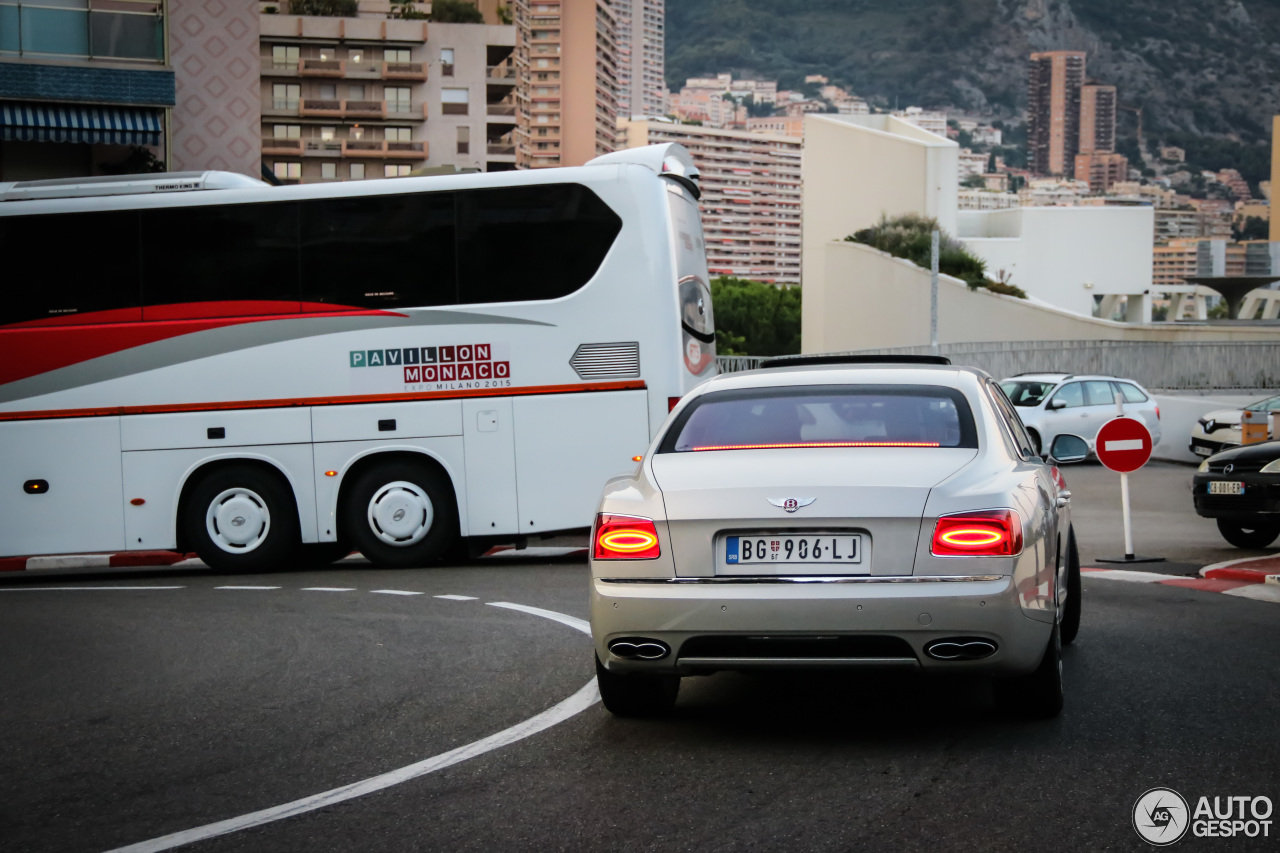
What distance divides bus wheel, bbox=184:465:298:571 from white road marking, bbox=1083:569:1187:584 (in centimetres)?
694

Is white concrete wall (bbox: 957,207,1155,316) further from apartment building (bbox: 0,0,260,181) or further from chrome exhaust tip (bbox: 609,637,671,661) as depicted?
chrome exhaust tip (bbox: 609,637,671,661)

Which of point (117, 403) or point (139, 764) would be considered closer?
point (139, 764)

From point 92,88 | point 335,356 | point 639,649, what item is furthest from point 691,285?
point 92,88

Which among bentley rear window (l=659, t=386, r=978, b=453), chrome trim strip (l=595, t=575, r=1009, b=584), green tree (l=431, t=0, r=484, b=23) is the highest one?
green tree (l=431, t=0, r=484, b=23)

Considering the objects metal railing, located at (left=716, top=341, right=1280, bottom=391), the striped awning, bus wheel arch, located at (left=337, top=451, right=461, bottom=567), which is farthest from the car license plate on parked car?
metal railing, located at (left=716, top=341, right=1280, bottom=391)

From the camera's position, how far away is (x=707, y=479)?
20.2ft

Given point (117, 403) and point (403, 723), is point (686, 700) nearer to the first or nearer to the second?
point (403, 723)

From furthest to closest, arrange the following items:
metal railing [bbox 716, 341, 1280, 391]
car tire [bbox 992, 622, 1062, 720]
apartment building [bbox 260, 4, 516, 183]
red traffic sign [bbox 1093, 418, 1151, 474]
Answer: apartment building [bbox 260, 4, 516, 183]
metal railing [bbox 716, 341, 1280, 391]
red traffic sign [bbox 1093, 418, 1151, 474]
car tire [bbox 992, 622, 1062, 720]

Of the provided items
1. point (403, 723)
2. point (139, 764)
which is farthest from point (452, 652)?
point (139, 764)

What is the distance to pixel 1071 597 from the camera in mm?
8430

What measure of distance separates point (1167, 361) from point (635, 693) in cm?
4166

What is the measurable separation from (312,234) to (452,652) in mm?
6532

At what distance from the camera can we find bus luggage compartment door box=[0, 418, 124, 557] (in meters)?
14.4

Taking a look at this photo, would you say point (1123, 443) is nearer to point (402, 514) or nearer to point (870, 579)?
point (402, 514)
